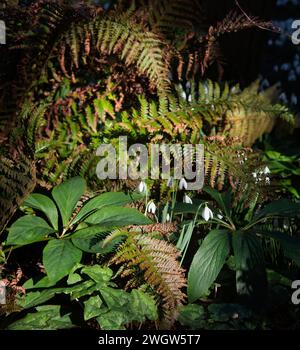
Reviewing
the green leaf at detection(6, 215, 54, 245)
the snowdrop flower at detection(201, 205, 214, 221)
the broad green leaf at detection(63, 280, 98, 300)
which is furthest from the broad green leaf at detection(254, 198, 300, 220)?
the green leaf at detection(6, 215, 54, 245)

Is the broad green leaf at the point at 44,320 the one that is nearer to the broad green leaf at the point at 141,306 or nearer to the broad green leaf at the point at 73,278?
the broad green leaf at the point at 73,278

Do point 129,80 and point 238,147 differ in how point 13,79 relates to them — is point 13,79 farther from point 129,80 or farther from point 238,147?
point 238,147

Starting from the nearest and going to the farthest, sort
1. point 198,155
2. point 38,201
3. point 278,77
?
1. point 38,201
2. point 198,155
3. point 278,77

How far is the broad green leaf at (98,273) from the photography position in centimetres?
193

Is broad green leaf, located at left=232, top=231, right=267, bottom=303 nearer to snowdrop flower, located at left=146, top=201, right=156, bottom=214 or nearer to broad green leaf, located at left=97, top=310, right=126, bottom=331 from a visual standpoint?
snowdrop flower, located at left=146, top=201, right=156, bottom=214

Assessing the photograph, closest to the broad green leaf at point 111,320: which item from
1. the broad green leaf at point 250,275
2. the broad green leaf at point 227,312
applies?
the broad green leaf at point 227,312

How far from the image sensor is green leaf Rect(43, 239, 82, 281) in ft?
5.88

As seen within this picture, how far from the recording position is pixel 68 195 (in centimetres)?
216

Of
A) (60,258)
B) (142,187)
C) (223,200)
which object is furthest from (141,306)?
(223,200)

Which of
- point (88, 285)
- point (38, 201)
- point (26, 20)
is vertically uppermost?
point (26, 20)

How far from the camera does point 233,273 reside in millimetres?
2244

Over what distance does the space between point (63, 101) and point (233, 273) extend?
1.30m

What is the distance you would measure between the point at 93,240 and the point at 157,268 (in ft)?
0.93

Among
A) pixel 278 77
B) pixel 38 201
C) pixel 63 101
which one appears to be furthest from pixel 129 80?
pixel 278 77
